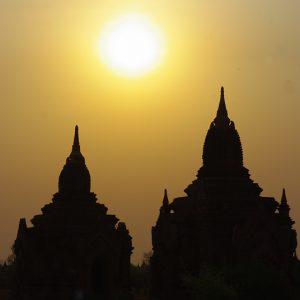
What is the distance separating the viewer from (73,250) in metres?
57.5

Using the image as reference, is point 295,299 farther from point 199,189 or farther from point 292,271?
point 199,189

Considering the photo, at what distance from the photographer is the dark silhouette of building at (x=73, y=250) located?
5747cm

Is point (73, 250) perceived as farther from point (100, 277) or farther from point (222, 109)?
point (222, 109)

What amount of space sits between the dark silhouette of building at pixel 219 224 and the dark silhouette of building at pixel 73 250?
9.47 feet

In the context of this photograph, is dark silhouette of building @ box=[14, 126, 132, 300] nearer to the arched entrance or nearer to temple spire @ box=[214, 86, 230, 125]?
the arched entrance

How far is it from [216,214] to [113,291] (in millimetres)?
7835

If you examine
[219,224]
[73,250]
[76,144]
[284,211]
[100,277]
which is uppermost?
[76,144]

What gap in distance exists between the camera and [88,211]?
195ft

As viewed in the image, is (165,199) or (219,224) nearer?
(219,224)

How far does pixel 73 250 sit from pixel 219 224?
849 cm

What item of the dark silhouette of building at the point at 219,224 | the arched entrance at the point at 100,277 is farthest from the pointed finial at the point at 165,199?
the arched entrance at the point at 100,277

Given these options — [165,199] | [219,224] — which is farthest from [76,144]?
[219,224]

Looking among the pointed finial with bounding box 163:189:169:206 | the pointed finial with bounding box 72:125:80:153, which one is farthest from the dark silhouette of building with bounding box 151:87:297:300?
the pointed finial with bounding box 72:125:80:153

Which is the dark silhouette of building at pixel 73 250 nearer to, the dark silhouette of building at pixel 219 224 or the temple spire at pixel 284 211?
the dark silhouette of building at pixel 219 224
